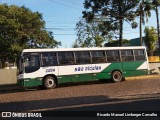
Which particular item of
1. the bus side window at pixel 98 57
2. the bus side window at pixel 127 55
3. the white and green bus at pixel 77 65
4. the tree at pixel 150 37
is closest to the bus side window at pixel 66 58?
the white and green bus at pixel 77 65

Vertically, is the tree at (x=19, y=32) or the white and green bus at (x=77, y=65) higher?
the tree at (x=19, y=32)

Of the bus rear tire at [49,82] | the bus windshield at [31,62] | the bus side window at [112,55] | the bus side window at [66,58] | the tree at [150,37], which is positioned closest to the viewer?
the bus windshield at [31,62]

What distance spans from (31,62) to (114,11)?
56.1 ft

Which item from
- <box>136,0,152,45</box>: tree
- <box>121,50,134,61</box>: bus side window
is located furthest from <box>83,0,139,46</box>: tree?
<box>121,50,134,61</box>: bus side window

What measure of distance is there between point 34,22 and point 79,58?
22.0 meters

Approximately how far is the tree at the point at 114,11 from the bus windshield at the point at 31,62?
16.0m

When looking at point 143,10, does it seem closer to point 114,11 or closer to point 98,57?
point 114,11

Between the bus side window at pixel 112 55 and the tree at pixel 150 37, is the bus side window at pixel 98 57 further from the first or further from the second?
the tree at pixel 150 37

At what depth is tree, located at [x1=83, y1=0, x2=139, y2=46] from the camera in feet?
121

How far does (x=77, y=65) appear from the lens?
23.9 m

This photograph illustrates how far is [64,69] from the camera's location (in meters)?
23.4

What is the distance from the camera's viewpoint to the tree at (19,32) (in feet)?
137

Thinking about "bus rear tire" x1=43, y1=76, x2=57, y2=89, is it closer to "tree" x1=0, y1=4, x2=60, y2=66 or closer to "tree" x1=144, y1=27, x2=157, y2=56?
"tree" x1=0, y1=4, x2=60, y2=66

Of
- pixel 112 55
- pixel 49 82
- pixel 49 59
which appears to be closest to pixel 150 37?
pixel 112 55
